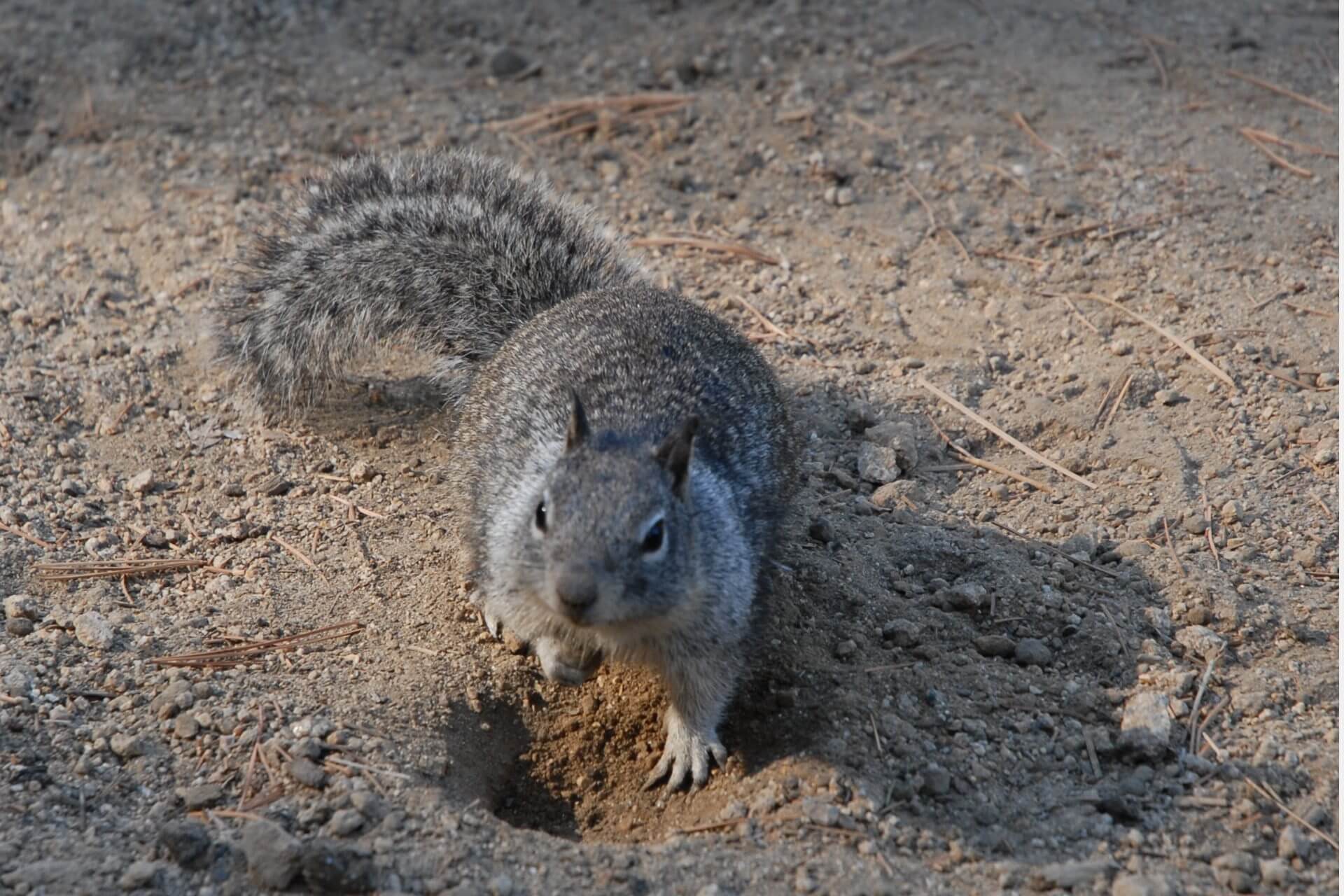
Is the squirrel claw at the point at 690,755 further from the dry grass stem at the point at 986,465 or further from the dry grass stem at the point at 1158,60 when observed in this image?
the dry grass stem at the point at 1158,60

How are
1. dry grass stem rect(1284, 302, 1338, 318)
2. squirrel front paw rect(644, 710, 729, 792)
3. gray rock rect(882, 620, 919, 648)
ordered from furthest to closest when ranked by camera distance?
dry grass stem rect(1284, 302, 1338, 318) → gray rock rect(882, 620, 919, 648) → squirrel front paw rect(644, 710, 729, 792)

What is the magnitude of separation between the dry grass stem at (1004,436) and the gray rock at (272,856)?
272cm

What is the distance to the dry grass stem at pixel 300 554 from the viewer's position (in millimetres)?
4125

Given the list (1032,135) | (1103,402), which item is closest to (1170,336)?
(1103,402)

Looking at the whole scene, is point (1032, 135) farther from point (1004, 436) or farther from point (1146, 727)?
point (1146, 727)

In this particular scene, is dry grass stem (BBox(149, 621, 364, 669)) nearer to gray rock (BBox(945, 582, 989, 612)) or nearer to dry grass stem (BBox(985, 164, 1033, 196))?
gray rock (BBox(945, 582, 989, 612))

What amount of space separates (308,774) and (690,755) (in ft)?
3.34

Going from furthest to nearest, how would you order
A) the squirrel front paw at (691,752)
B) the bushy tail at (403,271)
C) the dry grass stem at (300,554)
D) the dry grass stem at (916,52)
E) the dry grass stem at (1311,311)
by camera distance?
the dry grass stem at (916,52) → the dry grass stem at (1311,311) → the bushy tail at (403,271) → the dry grass stem at (300,554) → the squirrel front paw at (691,752)

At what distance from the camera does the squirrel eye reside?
3141 mm

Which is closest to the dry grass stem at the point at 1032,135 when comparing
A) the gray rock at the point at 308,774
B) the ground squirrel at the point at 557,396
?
the ground squirrel at the point at 557,396

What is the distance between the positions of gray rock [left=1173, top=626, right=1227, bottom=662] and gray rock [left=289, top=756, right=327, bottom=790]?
2367mm

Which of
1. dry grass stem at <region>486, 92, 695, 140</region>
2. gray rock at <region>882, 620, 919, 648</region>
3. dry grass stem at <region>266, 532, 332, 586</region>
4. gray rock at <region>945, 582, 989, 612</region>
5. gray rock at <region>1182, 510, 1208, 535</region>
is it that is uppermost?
dry grass stem at <region>486, 92, 695, 140</region>

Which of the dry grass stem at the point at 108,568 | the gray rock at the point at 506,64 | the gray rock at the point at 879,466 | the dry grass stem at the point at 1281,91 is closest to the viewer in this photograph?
the dry grass stem at the point at 108,568

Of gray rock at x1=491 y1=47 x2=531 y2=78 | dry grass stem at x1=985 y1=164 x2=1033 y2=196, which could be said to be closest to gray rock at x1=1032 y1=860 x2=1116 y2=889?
dry grass stem at x1=985 y1=164 x2=1033 y2=196
